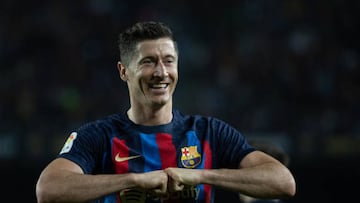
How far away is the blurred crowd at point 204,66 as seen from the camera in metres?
9.00

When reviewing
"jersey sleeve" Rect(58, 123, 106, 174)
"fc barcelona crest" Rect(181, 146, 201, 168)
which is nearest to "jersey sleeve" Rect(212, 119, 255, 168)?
"fc barcelona crest" Rect(181, 146, 201, 168)

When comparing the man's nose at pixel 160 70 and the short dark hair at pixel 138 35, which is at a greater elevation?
the short dark hair at pixel 138 35

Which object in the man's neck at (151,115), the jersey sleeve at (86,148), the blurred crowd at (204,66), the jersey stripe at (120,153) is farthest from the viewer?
the blurred crowd at (204,66)

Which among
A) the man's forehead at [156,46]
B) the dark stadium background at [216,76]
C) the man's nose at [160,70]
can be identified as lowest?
the dark stadium background at [216,76]

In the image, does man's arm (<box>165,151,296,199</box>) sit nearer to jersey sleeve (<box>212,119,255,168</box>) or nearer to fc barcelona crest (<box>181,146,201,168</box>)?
jersey sleeve (<box>212,119,255,168</box>)

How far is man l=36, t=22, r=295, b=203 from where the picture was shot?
3.18 metres

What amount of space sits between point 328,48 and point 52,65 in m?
3.95

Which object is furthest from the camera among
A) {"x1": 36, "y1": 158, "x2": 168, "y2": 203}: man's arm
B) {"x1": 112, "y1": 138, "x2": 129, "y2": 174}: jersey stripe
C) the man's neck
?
the man's neck

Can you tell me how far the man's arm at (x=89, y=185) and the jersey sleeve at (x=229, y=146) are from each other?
0.51m

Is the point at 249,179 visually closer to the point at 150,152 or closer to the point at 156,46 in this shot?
the point at 150,152

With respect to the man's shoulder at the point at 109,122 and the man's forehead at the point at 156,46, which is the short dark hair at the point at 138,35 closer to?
the man's forehead at the point at 156,46

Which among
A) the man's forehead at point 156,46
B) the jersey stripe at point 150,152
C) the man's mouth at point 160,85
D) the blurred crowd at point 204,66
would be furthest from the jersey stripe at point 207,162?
the blurred crowd at point 204,66

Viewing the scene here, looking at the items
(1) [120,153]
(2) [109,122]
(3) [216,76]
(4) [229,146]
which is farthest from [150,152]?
(3) [216,76]

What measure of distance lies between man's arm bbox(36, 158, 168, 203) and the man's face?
1.56 feet
